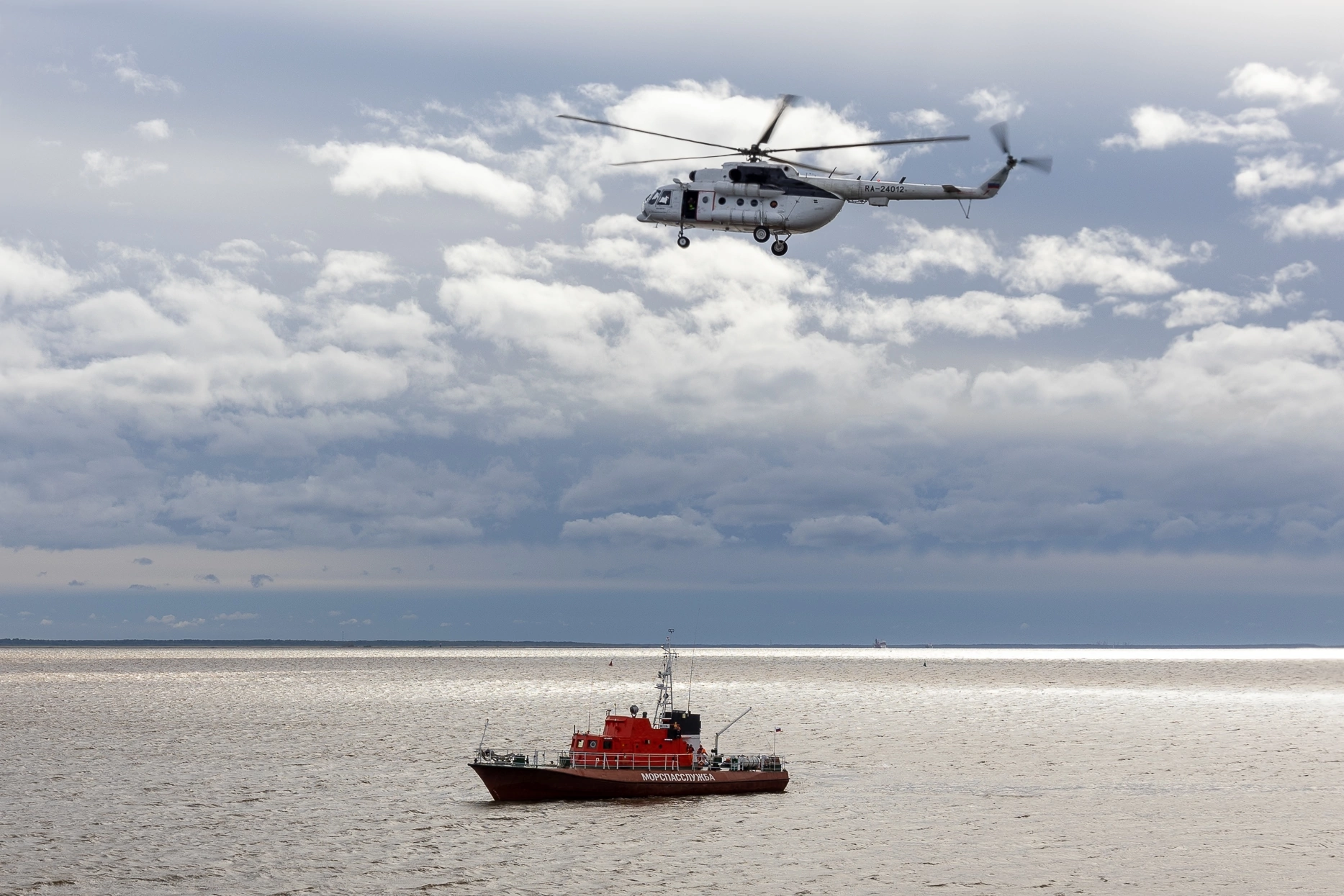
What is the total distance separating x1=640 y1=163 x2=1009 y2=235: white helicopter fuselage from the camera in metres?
54.9

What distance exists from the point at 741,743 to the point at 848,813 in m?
34.7

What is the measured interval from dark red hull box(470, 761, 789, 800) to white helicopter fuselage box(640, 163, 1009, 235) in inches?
993

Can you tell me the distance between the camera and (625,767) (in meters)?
63.2

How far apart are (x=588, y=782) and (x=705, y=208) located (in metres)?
26.6

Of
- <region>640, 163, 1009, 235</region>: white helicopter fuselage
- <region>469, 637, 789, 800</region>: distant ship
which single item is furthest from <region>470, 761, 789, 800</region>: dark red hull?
<region>640, 163, 1009, 235</region>: white helicopter fuselage

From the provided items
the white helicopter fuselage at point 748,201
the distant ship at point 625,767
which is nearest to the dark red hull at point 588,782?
the distant ship at point 625,767

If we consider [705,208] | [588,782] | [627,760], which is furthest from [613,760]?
[705,208]

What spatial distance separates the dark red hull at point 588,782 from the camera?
61844 mm

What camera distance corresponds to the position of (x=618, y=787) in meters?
62.5

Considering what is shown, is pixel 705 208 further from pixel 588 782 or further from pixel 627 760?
pixel 588 782

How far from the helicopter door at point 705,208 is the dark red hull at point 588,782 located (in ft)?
83.7

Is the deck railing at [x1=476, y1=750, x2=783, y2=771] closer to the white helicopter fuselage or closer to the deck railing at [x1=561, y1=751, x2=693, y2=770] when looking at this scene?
the deck railing at [x1=561, y1=751, x2=693, y2=770]

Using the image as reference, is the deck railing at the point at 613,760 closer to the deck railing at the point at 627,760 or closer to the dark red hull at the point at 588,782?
the deck railing at the point at 627,760

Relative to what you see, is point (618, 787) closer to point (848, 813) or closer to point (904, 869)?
point (848, 813)
